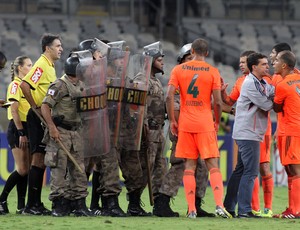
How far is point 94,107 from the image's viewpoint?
13.9 meters

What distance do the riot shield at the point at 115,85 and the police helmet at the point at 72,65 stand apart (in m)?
0.53

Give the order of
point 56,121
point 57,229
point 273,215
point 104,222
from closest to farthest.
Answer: point 57,229 → point 104,222 → point 56,121 → point 273,215

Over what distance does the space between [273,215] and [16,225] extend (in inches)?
144

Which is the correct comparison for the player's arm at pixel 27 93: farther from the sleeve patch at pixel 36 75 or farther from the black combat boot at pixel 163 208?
the black combat boot at pixel 163 208

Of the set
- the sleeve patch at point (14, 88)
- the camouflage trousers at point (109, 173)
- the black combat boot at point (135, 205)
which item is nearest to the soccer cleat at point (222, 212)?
the black combat boot at point (135, 205)

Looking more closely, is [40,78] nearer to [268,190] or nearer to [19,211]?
[19,211]

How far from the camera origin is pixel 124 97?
46.8 ft

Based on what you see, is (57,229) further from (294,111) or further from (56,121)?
(294,111)

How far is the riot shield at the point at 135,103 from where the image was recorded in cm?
1420

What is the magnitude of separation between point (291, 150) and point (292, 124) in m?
0.33

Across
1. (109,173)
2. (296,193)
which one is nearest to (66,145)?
(109,173)

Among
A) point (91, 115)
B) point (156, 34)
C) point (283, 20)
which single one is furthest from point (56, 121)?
point (283, 20)

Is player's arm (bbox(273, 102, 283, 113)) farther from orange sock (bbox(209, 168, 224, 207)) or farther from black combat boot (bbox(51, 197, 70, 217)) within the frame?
black combat boot (bbox(51, 197, 70, 217))

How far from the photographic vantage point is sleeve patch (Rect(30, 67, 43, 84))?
14.0 meters
